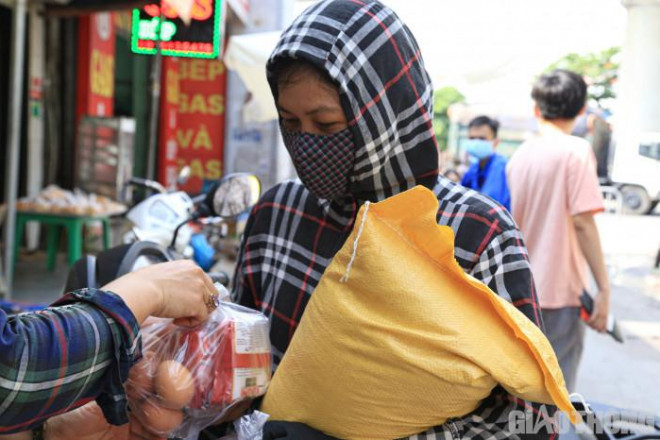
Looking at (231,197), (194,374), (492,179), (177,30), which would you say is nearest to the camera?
(194,374)

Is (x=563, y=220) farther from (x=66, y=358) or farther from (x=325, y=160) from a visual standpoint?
(x=66, y=358)

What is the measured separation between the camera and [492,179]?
15.2ft

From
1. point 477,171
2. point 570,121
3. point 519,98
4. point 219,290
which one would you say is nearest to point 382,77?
Result: point 219,290

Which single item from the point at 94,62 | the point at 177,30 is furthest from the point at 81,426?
the point at 94,62

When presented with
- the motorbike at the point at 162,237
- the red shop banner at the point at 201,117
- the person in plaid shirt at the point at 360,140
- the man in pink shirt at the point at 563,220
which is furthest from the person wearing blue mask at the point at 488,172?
the red shop banner at the point at 201,117

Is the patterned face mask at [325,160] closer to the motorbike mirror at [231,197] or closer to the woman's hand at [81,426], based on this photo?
the woman's hand at [81,426]

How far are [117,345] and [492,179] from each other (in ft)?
13.0

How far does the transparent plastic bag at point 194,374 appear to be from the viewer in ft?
3.75

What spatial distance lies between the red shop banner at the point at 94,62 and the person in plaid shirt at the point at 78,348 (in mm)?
8886

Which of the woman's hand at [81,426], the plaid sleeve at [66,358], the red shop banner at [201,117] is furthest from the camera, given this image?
the red shop banner at [201,117]

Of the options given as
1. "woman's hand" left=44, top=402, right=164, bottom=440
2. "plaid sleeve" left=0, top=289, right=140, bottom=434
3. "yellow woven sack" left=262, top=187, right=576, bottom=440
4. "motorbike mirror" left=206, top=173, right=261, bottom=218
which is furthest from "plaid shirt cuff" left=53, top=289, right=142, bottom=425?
"motorbike mirror" left=206, top=173, right=261, bottom=218

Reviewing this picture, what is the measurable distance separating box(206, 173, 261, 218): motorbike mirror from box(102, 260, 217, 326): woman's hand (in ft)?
4.42

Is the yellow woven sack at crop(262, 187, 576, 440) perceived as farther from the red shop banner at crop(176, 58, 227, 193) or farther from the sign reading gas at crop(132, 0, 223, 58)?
the red shop banner at crop(176, 58, 227, 193)

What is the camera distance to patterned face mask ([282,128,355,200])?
1.45 metres
